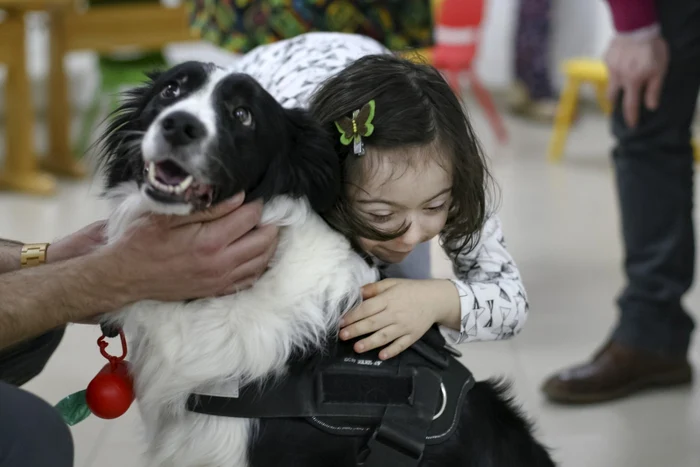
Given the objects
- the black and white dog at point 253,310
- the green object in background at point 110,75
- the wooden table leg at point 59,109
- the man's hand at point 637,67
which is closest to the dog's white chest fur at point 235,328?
the black and white dog at point 253,310

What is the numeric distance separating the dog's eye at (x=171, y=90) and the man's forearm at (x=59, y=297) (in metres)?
0.26

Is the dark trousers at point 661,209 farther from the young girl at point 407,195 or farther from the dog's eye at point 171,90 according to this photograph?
the dog's eye at point 171,90

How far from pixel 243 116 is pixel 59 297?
40 centimetres

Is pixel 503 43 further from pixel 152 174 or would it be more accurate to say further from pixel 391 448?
pixel 152 174

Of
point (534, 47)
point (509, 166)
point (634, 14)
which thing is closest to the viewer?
point (634, 14)

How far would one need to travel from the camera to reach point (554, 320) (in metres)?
2.86

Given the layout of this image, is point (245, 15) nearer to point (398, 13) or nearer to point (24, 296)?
point (398, 13)

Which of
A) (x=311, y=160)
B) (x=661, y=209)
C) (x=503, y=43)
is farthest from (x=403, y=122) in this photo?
(x=503, y=43)

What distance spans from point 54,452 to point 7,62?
3.00m

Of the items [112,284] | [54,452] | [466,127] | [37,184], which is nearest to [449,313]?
[466,127]

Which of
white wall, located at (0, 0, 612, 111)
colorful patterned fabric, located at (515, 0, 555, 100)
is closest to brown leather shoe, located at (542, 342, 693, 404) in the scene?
colorful patterned fabric, located at (515, 0, 555, 100)

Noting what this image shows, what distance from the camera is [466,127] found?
1.53 m

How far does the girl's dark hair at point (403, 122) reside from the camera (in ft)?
4.75

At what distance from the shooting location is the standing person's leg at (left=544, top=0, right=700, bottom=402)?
2.29 m
